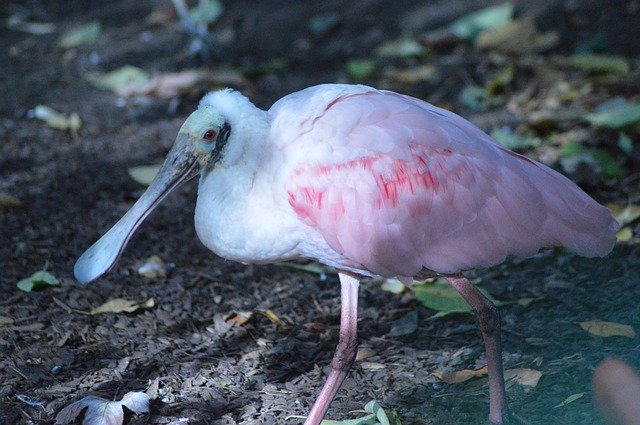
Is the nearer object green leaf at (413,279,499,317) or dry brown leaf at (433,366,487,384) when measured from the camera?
dry brown leaf at (433,366,487,384)

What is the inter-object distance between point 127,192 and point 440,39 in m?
3.20

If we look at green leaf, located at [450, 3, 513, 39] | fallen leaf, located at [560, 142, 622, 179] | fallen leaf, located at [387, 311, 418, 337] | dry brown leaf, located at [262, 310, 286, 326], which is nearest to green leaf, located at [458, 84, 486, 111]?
green leaf, located at [450, 3, 513, 39]

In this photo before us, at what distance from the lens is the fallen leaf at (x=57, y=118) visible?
266 inches

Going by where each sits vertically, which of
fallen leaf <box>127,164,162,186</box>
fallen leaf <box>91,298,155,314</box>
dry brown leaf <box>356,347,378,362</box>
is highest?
fallen leaf <box>127,164,162,186</box>

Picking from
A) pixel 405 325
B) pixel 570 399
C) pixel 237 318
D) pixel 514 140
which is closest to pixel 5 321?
pixel 237 318

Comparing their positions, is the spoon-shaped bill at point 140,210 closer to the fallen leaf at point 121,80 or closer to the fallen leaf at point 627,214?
the fallen leaf at point 627,214

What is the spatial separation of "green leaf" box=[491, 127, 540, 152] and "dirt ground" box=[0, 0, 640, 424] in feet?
0.89

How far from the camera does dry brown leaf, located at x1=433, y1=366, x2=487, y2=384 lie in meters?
4.12

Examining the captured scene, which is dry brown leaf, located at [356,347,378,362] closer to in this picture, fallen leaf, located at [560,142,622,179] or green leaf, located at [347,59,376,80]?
fallen leaf, located at [560,142,622,179]

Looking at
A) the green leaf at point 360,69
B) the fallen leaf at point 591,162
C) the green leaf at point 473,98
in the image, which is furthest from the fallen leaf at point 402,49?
the fallen leaf at point 591,162

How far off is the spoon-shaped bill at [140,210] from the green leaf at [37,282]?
0.79 metres

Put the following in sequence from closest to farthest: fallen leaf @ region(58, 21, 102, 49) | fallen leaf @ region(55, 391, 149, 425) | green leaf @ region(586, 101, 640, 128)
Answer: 1. fallen leaf @ region(55, 391, 149, 425)
2. green leaf @ region(586, 101, 640, 128)
3. fallen leaf @ region(58, 21, 102, 49)

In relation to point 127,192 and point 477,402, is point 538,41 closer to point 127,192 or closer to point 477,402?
point 127,192

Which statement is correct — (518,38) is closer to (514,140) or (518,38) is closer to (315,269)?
(514,140)
